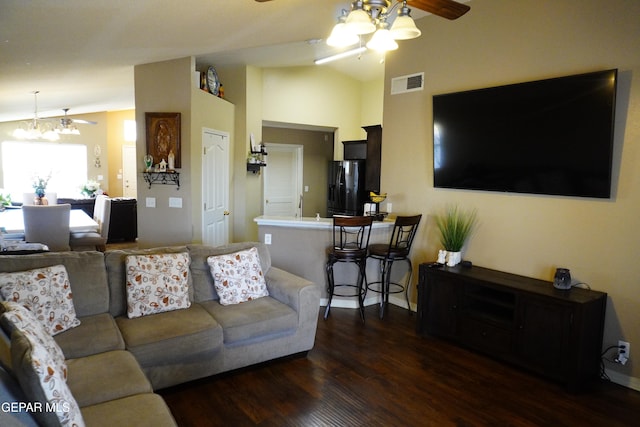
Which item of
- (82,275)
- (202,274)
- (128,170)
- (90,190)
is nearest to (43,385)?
(82,275)

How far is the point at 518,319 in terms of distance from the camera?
3.09 m

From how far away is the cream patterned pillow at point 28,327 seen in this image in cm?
162

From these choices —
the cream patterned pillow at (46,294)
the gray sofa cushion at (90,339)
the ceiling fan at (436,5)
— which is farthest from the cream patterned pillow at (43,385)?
the ceiling fan at (436,5)

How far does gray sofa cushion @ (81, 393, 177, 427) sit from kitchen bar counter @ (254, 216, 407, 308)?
2641 millimetres

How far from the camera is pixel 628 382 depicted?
2912 millimetres

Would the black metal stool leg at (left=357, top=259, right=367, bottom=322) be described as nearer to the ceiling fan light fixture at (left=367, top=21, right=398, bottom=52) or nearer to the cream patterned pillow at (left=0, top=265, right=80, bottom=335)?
the ceiling fan light fixture at (left=367, top=21, right=398, bottom=52)

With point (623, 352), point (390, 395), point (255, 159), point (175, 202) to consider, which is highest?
point (255, 159)

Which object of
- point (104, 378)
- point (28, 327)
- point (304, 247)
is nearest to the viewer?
point (28, 327)

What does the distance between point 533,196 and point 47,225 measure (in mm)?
5443

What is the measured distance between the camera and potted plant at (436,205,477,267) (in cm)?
376

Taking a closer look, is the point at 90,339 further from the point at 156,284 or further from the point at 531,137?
the point at 531,137

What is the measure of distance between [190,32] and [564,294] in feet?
12.8

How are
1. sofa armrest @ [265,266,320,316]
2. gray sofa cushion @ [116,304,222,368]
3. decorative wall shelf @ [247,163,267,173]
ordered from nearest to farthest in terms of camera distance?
gray sofa cushion @ [116,304,222,368] → sofa armrest @ [265,266,320,316] → decorative wall shelf @ [247,163,267,173]

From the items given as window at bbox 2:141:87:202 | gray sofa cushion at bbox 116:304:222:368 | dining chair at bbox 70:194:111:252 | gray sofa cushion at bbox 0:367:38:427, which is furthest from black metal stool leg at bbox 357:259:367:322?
window at bbox 2:141:87:202
